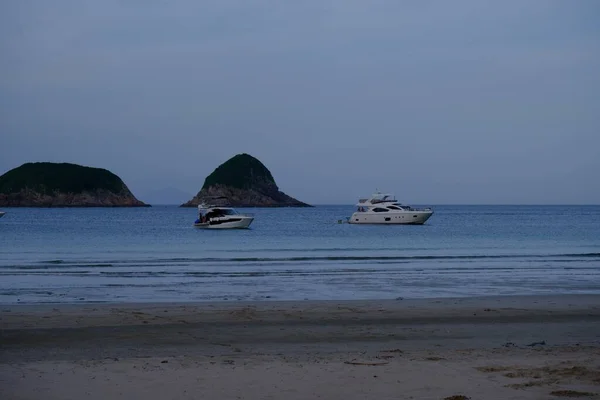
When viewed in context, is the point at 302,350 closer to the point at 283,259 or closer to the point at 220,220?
the point at 283,259

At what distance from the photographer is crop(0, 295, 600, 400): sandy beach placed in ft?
29.0

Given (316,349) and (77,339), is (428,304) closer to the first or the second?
(316,349)

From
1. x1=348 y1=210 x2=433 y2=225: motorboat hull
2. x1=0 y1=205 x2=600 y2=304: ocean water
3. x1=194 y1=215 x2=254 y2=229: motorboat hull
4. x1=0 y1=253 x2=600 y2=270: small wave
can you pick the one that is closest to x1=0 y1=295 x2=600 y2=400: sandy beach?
x1=0 y1=205 x2=600 y2=304: ocean water

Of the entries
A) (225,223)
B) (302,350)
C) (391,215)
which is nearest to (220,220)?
(225,223)

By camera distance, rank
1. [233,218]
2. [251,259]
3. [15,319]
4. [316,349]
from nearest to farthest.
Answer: [316,349] → [15,319] → [251,259] → [233,218]

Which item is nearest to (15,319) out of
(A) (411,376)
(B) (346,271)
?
(A) (411,376)

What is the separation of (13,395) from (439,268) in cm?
2447

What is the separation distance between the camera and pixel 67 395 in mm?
8547

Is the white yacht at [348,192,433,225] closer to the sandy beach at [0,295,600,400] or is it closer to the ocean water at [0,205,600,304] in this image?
the ocean water at [0,205,600,304]

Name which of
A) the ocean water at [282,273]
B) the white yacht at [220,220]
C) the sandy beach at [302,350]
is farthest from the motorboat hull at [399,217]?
the sandy beach at [302,350]

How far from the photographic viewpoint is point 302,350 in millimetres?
11656

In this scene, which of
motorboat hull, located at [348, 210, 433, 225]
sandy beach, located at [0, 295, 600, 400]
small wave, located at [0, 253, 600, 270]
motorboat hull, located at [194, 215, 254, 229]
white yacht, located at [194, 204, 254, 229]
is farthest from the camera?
motorboat hull, located at [348, 210, 433, 225]

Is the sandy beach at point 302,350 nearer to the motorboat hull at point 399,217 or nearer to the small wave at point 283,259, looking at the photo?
the small wave at point 283,259

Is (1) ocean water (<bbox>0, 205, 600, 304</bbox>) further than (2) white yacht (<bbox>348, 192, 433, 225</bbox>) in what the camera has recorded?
No
